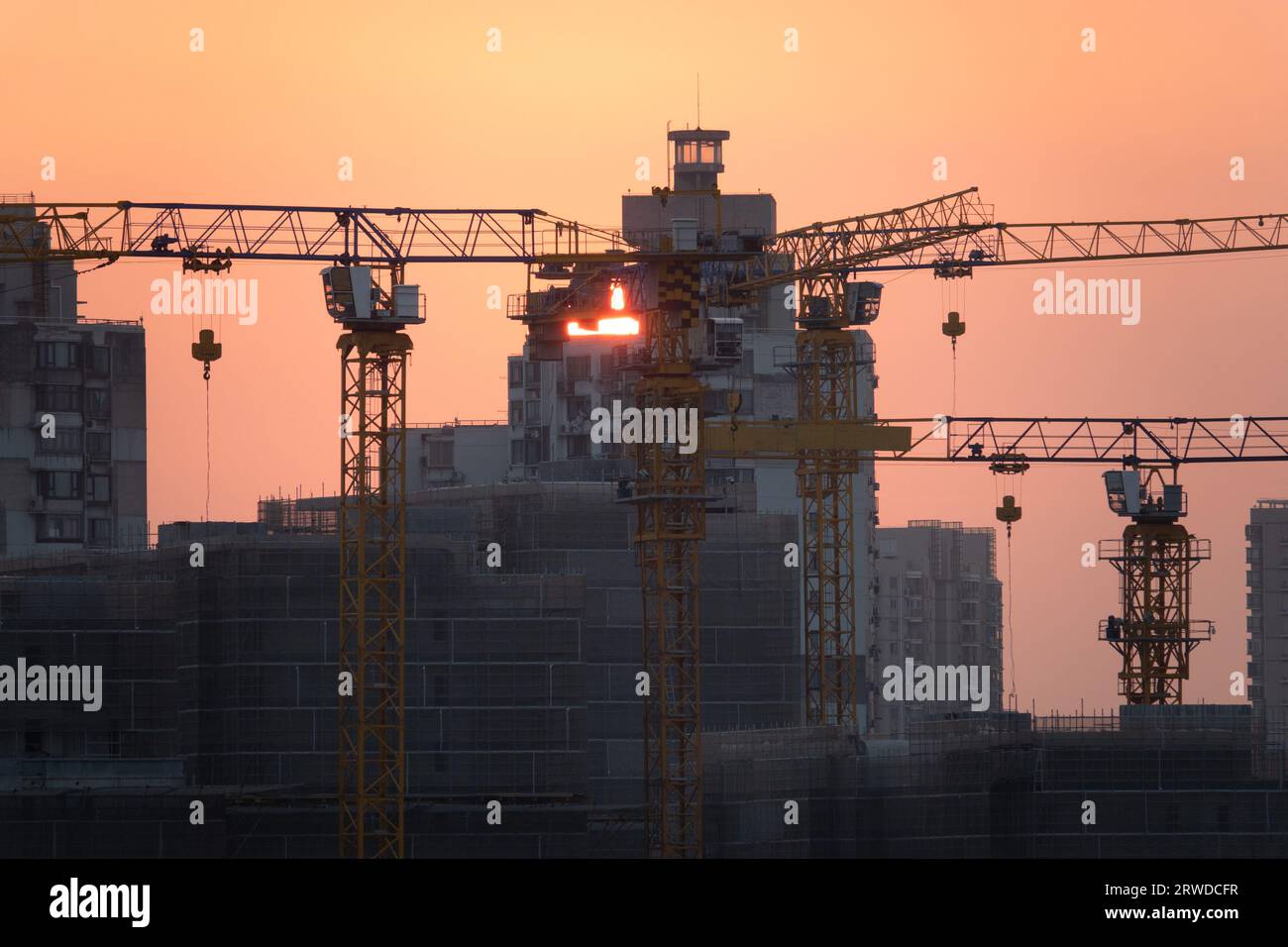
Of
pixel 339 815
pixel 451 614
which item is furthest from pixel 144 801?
pixel 451 614

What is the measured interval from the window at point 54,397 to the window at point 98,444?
2074mm

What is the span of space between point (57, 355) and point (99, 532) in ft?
35.5

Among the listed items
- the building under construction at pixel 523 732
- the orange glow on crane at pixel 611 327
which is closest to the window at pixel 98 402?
the building under construction at pixel 523 732

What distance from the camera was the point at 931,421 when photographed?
14250 centimetres

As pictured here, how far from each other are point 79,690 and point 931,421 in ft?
144

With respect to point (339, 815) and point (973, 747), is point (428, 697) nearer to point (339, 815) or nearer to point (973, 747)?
point (339, 815)

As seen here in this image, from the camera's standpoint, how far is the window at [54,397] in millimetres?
176375

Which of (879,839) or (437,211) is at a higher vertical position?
(437,211)

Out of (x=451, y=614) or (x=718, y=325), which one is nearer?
(x=718, y=325)

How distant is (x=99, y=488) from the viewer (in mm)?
179125

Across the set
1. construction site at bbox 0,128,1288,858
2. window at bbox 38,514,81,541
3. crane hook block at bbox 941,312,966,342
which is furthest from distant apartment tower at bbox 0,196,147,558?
crane hook block at bbox 941,312,966,342

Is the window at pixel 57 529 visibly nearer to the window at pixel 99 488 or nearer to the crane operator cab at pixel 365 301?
the window at pixel 99 488

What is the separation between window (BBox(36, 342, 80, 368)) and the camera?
176250 millimetres

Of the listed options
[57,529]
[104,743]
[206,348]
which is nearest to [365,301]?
[206,348]
